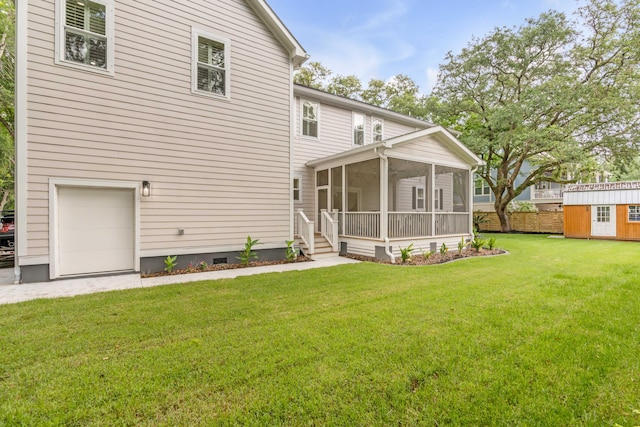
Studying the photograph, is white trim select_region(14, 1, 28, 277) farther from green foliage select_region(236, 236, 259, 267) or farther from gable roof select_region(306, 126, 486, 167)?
gable roof select_region(306, 126, 486, 167)

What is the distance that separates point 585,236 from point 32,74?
21.0 meters

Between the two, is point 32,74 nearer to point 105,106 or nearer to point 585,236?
point 105,106

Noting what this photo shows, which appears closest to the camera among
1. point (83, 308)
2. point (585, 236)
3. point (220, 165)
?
point (83, 308)

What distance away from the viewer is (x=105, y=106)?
6.38m

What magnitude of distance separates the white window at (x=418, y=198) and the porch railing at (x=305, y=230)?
7.14m

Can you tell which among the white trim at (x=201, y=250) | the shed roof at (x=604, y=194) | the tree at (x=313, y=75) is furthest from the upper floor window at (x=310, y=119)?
the shed roof at (x=604, y=194)

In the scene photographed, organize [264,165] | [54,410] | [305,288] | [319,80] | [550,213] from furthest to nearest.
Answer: [319,80]
[550,213]
[264,165]
[305,288]
[54,410]

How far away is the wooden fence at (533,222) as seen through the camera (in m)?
17.1

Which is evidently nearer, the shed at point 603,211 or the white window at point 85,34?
the white window at point 85,34

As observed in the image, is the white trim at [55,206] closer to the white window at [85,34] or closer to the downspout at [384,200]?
the white window at [85,34]

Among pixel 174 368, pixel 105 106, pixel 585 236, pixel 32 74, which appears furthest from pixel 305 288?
pixel 585 236

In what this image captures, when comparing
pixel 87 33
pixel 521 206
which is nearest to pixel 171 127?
pixel 87 33

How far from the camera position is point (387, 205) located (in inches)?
347

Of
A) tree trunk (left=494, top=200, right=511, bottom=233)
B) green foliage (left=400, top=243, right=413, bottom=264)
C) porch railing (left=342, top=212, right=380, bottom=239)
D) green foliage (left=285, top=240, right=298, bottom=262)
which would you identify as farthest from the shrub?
tree trunk (left=494, top=200, right=511, bottom=233)
